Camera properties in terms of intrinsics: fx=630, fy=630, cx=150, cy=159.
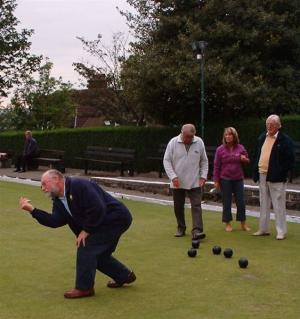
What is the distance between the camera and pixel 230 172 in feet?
33.6

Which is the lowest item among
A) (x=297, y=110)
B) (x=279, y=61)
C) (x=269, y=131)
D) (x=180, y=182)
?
(x=180, y=182)

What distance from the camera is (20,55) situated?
114 ft

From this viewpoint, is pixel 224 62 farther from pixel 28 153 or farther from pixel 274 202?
pixel 274 202

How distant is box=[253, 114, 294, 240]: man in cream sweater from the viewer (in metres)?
9.41

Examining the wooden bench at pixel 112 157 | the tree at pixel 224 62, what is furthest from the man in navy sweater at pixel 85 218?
the wooden bench at pixel 112 157

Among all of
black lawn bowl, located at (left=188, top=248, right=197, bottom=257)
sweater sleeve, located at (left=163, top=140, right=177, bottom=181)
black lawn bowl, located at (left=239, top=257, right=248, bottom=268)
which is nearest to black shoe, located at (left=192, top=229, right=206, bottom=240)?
sweater sleeve, located at (left=163, top=140, right=177, bottom=181)

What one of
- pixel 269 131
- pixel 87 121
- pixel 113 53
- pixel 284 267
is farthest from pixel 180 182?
pixel 87 121

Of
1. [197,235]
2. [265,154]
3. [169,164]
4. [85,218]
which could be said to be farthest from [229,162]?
[85,218]

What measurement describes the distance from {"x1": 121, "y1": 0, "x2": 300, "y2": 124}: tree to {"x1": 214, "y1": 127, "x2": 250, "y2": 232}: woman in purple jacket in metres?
8.97

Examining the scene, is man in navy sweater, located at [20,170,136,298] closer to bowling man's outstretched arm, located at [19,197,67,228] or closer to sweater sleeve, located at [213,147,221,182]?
bowling man's outstretched arm, located at [19,197,67,228]

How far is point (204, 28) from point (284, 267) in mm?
14547

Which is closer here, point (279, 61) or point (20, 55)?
point (279, 61)

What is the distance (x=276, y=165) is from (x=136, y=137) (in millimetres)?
13182

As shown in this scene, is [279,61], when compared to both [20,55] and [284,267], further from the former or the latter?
[20,55]
